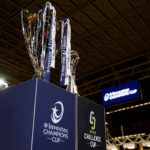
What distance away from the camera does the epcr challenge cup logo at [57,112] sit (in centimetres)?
133

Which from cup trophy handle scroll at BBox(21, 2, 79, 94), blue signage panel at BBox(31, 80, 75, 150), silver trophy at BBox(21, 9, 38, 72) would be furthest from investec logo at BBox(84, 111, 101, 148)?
silver trophy at BBox(21, 9, 38, 72)

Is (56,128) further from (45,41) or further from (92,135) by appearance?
(45,41)

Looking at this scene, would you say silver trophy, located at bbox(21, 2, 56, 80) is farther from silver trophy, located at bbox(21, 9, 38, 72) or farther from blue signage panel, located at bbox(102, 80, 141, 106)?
blue signage panel, located at bbox(102, 80, 141, 106)

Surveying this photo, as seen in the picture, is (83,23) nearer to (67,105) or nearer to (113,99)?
(113,99)

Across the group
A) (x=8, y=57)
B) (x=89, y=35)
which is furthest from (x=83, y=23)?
(x=8, y=57)

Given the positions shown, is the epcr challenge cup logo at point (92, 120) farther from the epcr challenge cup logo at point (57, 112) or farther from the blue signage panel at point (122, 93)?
the blue signage panel at point (122, 93)

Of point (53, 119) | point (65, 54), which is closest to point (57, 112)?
point (53, 119)

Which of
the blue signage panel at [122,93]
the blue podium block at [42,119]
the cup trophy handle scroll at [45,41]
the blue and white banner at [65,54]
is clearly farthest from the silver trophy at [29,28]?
the blue signage panel at [122,93]

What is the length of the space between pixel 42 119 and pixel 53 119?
0.10 metres

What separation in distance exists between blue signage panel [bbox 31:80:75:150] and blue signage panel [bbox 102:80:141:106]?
5.05 m

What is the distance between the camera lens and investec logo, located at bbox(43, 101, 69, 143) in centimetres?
126

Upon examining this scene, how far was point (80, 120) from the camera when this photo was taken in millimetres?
1524

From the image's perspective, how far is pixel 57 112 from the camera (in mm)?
1358

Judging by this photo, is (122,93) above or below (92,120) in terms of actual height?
above
